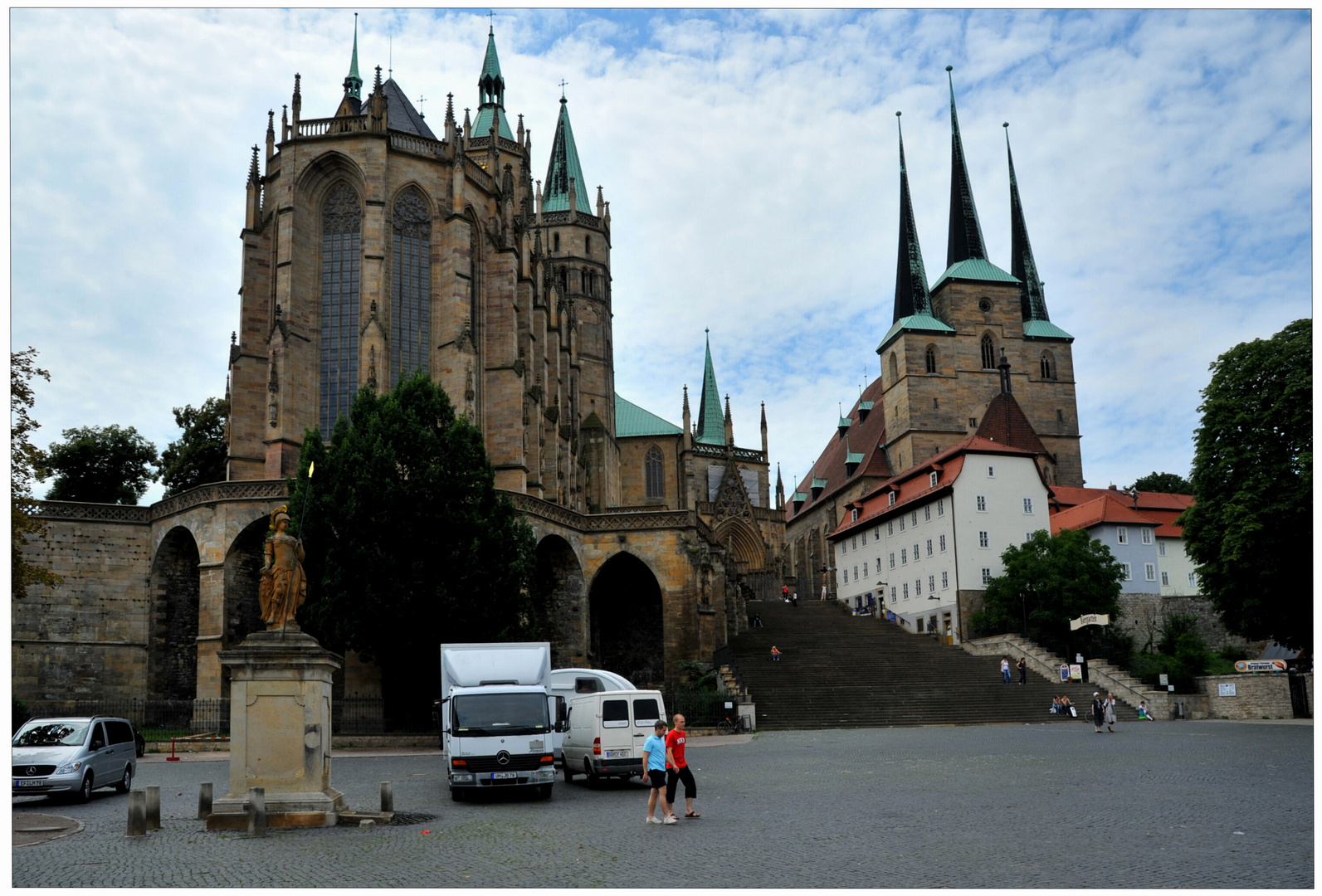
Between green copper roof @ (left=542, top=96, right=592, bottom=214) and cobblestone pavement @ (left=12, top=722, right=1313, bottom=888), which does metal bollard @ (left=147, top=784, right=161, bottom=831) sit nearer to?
cobblestone pavement @ (left=12, top=722, right=1313, bottom=888)

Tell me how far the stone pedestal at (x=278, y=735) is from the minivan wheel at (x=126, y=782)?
7910 mm

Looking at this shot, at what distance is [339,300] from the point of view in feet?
145

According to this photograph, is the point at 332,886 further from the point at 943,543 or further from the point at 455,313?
the point at 943,543

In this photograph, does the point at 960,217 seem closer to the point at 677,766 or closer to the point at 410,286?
the point at 410,286

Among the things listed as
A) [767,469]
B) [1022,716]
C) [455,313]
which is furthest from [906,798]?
[767,469]

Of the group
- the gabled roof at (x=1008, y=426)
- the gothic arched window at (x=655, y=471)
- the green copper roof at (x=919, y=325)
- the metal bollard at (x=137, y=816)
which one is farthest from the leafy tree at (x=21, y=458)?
the green copper roof at (x=919, y=325)

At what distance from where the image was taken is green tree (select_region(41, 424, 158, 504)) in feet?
167

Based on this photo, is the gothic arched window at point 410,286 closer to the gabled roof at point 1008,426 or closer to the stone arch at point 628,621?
the stone arch at point 628,621

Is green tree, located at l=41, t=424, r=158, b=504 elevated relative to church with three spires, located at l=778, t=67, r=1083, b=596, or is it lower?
lower

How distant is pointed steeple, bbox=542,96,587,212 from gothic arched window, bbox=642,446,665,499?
17.4 meters

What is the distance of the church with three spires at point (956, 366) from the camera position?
8181cm

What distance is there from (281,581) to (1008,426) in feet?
213

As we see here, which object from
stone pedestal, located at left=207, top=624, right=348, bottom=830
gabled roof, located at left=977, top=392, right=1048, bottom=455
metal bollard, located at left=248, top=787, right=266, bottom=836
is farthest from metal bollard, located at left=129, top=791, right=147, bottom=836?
gabled roof, located at left=977, top=392, right=1048, bottom=455

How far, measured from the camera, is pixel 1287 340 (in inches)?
1415
